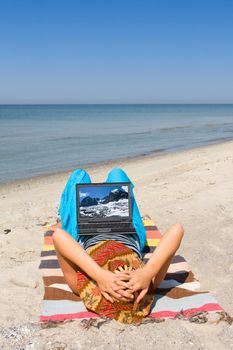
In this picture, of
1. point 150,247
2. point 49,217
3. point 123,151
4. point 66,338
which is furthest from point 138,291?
point 123,151

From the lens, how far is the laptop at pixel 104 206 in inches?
144

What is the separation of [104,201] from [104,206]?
0.17ft

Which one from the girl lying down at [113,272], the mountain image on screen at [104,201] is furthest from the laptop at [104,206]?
the girl lying down at [113,272]

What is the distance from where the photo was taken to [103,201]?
380cm

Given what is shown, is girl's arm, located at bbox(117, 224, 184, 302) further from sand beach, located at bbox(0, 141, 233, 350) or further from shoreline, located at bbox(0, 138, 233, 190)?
shoreline, located at bbox(0, 138, 233, 190)

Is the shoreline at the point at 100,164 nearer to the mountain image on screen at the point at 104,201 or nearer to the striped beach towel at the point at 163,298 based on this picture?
the mountain image on screen at the point at 104,201

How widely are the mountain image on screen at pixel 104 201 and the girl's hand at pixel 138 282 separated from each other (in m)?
1.04

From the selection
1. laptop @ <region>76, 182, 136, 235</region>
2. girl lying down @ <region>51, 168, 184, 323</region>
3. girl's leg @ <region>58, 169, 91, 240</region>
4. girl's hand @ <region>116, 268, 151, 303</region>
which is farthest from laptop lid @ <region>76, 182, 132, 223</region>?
girl's hand @ <region>116, 268, 151, 303</region>

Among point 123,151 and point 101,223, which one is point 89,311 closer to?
point 101,223

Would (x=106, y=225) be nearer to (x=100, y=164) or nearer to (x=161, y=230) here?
(x=161, y=230)

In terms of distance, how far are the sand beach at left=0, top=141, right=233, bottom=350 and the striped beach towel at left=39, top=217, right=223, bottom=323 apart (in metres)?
0.10

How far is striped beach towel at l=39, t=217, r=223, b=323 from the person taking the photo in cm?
310

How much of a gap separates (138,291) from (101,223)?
961 mm

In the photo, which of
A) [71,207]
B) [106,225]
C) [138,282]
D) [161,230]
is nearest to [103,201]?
[106,225]
